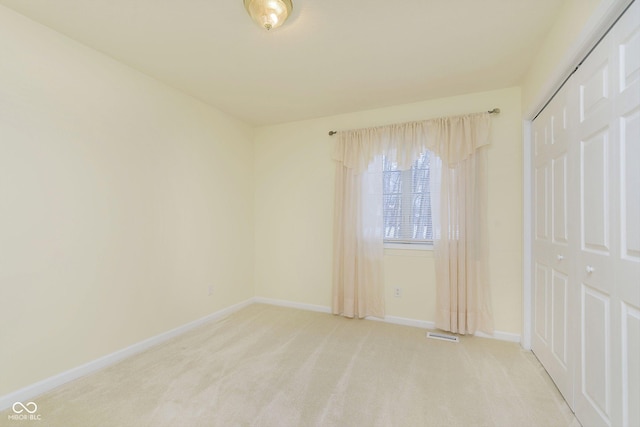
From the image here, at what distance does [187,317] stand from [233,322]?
49 cm

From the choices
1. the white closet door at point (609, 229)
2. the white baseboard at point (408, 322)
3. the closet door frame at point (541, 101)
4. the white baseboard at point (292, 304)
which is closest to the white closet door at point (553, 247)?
the closet door frame at point (541, 101)

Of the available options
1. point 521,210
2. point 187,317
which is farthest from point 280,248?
point 521,210

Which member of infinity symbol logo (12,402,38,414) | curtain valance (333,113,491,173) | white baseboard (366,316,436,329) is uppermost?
curtain valance (333,113,491,173)

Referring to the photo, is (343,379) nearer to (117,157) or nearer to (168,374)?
(168,374)

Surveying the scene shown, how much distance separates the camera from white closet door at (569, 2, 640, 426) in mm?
1142

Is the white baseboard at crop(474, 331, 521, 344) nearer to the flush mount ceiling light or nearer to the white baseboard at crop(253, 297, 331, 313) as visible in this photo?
the white baseboard at crop(253, 297, 331, 313)

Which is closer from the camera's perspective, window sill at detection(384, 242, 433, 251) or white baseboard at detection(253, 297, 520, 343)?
white baseboard at detection(253, 297, 520, 343)

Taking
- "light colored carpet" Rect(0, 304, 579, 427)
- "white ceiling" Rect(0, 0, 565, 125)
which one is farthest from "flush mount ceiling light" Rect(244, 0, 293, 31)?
"light colored carpet" Rect(0, 304, 579, 427)

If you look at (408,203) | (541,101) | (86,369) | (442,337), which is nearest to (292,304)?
(442,337)

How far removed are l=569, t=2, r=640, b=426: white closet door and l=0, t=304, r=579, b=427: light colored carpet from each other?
44cm

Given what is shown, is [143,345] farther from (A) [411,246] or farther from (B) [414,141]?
(B) [414,141]

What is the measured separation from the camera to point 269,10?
5.18ft

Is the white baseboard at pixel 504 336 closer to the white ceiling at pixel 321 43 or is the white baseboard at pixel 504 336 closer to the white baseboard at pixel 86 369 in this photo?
the white ceiling at pixel 321 43

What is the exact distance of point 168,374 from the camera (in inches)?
80.2
